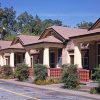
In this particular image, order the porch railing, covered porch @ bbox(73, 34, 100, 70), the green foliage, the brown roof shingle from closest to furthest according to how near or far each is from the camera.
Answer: covered porch @ bbox(73, 34, 100, 70) < the green foliage < the porch railing < the brown roof shingle

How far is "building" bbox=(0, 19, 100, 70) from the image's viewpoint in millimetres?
28312

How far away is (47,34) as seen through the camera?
38969 mm

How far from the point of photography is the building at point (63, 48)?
28.3 m

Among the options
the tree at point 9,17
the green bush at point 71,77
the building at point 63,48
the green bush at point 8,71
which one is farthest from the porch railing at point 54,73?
the tree at point 9,17

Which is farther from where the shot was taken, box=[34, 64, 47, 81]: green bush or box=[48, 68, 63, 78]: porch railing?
box=[48, 68, 63, 78]: porch railing

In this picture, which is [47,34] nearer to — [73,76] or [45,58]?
[45,58]

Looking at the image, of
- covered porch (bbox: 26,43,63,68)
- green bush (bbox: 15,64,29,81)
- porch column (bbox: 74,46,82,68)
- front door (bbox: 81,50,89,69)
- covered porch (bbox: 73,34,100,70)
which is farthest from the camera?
covered porch (bbox: 26,43,63,68)

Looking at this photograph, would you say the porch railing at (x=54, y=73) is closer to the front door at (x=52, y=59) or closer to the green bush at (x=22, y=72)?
the green bush at (x=22, y=72)

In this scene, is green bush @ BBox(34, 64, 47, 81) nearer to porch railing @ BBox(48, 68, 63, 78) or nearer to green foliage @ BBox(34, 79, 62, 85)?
green foliage @ BBox(34, 79, 62, 85)

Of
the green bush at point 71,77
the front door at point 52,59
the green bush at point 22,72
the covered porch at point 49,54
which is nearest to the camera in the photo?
the green bush at point 71,77

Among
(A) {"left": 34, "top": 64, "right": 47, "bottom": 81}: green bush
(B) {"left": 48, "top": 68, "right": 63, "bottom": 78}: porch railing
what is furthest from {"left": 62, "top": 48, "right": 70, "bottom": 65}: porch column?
(A) {"left": 34, "top": 64, "right": 47, "bottom": 81}: green bush

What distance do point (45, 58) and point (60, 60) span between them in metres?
2.50

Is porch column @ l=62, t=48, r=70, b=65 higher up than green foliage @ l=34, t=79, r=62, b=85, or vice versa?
porch column @ l=62, t=48, r=70, b=65

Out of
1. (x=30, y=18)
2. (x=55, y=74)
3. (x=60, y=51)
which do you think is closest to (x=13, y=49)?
(x=60, y=51)
